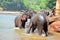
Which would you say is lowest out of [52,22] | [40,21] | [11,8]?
[11,8]

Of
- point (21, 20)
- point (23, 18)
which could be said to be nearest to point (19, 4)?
point (21, 20)

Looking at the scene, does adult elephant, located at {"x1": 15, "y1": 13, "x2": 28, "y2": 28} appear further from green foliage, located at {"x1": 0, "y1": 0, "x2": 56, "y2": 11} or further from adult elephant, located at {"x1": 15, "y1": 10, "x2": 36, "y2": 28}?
green foliage, located at {"x1": 0, "y1": 0, "x2": 56, "y2": 11}

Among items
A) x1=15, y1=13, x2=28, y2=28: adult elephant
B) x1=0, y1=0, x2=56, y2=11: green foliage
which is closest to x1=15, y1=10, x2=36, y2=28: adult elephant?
x1=15, y1=13, x2=28, y2=28: adult elephant

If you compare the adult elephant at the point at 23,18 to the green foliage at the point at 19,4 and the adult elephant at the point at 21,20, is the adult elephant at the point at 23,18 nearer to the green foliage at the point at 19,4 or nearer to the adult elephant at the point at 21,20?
the adult elephant at the point at 21,20

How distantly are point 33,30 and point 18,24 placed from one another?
1.48 meters

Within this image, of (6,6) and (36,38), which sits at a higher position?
(36,38)

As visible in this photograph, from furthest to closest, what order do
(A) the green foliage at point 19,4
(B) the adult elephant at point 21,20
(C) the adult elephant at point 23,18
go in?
(A) the green foliage at point 19,4
(B) the adult elephant at point 21,20
(C) the adult elephant at point 23,18

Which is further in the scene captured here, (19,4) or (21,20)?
(19,4)

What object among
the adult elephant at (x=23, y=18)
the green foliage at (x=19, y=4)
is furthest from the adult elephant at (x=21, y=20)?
the green foliage at (x=19, y=4)

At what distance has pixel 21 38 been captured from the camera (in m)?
8.69

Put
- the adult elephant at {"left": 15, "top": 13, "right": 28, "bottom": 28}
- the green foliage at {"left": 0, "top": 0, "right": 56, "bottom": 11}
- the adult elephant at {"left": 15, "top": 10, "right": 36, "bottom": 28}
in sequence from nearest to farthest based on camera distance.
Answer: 1. the adult elephant at {"left": 15, "top": 10, "right": 36, "bottom": 28}
2. the adult elephant at {"left": 15, "top": 13, "right": 28, "bottom": 28}
3. the green foliage at {"left": 0, "top": 0, "right": 56, "bottom": 11}

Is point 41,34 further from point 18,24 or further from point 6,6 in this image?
point 6,6

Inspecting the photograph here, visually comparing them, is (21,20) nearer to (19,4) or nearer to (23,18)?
(23,18)

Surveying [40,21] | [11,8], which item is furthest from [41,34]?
[11,8]
